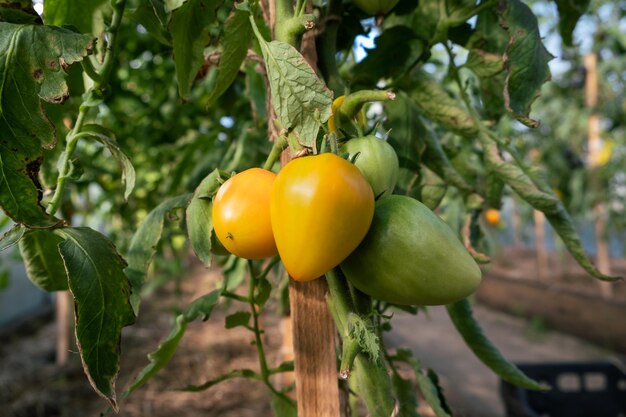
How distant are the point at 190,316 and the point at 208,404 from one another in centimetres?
189

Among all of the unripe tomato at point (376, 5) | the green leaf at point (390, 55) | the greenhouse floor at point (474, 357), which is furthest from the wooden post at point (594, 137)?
the unripe tomato at point (376, 5)

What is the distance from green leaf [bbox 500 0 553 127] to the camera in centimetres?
59

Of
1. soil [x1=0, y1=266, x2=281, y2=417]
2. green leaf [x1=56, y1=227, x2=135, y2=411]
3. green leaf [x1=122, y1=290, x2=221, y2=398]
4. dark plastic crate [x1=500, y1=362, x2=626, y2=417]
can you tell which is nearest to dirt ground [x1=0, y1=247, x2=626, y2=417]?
soil [x1=0, y1=266, x2=281, y2=417]

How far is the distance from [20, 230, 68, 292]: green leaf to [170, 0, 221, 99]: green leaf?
0.25 m

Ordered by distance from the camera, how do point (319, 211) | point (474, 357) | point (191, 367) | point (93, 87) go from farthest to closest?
point (474, 357)
point (191, 367)
point (93, 87)
point (319, 211)

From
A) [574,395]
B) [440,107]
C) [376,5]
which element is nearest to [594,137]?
[574,395]

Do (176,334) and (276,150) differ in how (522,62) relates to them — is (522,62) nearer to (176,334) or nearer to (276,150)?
(276,150)

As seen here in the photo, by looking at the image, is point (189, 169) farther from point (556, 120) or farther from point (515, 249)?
point (515, 249)

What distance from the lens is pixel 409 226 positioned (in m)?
0.45

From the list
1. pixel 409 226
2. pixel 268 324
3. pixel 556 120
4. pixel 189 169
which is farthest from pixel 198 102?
pixel 556 120

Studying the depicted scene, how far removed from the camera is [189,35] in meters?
0.60

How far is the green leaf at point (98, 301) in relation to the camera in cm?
51

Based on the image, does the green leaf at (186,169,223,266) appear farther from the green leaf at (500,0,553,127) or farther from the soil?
the soil

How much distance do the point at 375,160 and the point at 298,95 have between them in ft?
0.31
